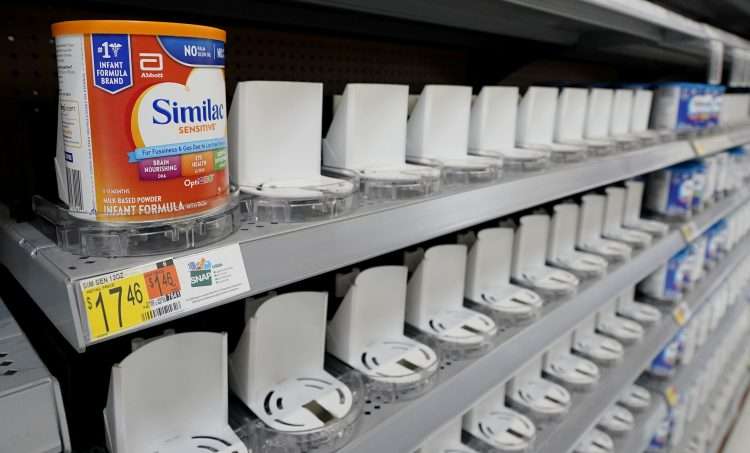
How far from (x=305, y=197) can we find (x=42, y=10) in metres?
0.49

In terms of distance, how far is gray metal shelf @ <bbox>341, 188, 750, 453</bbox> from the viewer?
2.64ft

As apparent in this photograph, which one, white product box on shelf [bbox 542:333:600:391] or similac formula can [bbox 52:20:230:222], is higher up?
similac formula can [bbox 52:20:230:222]

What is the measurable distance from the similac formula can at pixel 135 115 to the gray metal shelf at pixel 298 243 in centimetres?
5

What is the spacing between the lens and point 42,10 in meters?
0.78

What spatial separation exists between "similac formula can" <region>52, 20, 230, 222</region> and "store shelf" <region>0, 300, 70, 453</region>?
0.47 feet

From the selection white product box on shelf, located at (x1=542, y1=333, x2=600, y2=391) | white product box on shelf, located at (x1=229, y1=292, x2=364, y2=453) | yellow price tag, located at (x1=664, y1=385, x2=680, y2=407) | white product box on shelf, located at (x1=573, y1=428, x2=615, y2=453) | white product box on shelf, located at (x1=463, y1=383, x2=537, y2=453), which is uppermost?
white product box on shelf, located at (x1=229, y1=292, x2=364, y2=453)

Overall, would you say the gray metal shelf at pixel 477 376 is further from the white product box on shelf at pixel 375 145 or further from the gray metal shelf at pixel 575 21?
the gray metal shelf at pixel 575 21

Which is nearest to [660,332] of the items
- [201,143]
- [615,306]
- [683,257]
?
[615,306]

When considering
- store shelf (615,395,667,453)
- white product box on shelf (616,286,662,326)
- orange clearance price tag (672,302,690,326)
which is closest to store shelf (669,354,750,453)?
store shelf (615,395,667,453)

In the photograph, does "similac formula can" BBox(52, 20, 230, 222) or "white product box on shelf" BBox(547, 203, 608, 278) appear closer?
"similac formula can" BBox(52, 20, 230, 222)

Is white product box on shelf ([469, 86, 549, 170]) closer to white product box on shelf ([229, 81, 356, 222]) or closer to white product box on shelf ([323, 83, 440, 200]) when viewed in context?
white product box on shelf ([323, 83, 440, 200])

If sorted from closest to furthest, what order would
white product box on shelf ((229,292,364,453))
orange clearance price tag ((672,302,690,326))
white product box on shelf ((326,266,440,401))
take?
1. white product box on shelf ((229,292,364,453))
2. white product box on shelf ((326,266,440,401))
3. orange clearance price tag ((672,302,690,326))

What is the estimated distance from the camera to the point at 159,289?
48 centimetres

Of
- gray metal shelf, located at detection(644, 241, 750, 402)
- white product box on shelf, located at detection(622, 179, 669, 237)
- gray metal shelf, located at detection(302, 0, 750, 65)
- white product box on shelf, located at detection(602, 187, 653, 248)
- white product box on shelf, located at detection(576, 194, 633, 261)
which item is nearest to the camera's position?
gray metal shelf, located at detection(302, 0, 750, 65)
